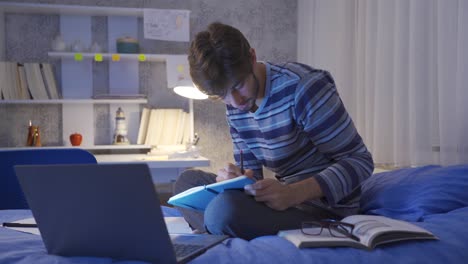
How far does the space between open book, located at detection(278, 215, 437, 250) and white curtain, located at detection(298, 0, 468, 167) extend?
0.92 metres

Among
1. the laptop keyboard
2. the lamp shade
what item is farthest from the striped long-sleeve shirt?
the lamp shade

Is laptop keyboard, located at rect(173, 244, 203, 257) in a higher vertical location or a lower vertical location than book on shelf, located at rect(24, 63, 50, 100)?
lower

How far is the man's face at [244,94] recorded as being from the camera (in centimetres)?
141

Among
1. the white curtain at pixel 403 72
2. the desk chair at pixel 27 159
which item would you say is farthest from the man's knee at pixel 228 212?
the white curtain at pixel 403 72

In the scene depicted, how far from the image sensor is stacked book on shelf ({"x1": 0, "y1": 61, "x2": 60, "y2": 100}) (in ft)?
10.2

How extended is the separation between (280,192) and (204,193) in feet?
0.62

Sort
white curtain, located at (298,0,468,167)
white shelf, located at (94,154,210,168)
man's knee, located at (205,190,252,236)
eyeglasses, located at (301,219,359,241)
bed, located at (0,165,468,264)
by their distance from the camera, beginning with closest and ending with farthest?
bed, located at (0,165,468,264) → eyeglasses, located at (301,219,359,241) → man's knee, located at (205,190,252,236) → white curtain, located at (298,0,468,167) → white shelf, located at (94,154,210,168)

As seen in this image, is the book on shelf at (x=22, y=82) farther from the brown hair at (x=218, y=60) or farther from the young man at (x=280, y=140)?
the brown hair at (x=218, y=60)

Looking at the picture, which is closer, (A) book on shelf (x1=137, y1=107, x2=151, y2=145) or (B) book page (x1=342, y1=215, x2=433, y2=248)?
(B) book page (x1=342, y1=215, x2=433, y2=248)

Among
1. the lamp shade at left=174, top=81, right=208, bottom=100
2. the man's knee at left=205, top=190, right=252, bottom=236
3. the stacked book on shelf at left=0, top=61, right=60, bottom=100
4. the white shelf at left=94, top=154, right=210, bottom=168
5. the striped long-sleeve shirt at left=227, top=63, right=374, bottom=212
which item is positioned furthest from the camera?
the stacked book on shelf at left=0, top=61, right=60, bottom=100

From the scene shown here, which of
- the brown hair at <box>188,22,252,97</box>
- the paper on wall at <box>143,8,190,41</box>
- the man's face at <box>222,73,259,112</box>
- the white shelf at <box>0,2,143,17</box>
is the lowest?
the man's face at <box>222,73,259,112</box>

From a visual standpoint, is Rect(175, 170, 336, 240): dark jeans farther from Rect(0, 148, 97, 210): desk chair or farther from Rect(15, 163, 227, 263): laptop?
Rect(0, 148, 97, 210): desk chair

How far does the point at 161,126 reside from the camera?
3281mm

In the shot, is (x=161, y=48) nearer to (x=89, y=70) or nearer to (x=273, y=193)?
(x=89, y=70)
